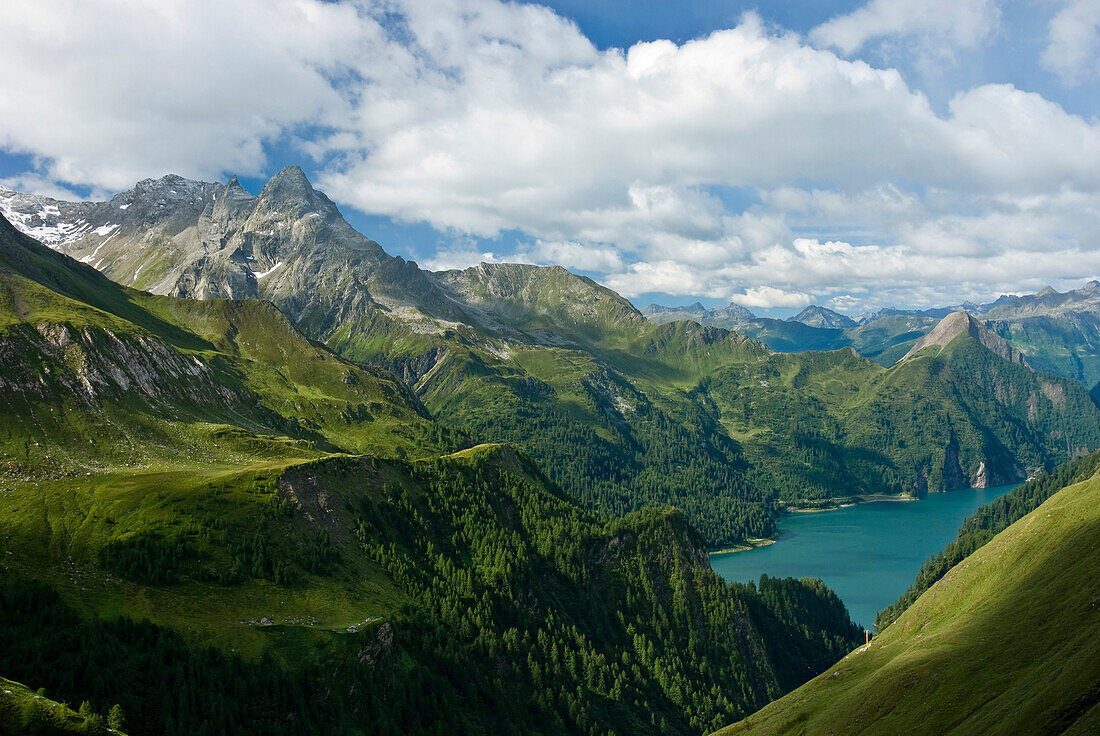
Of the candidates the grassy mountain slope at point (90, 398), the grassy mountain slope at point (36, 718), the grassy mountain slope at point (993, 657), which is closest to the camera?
the grassy mountain slope at point (36, 718)

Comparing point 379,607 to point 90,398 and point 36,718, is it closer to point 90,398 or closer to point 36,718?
point 36,718

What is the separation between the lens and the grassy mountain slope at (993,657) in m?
65.4

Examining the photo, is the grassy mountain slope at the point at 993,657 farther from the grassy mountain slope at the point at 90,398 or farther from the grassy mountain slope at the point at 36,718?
the grassy mountain slope at the point at 90,398

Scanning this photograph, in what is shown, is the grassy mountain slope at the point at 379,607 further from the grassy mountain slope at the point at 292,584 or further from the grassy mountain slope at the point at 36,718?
the grassy mountain slope at the point at 36,718

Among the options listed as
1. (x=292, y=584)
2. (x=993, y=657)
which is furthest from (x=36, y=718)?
(x=993, y=657)

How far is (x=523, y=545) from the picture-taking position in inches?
6821

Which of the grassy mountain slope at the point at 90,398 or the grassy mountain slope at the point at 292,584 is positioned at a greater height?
the grassy mountain slope at the point at 90,398

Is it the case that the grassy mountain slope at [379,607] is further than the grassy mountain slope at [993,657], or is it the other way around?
the grassy mountain slope at [379,607]

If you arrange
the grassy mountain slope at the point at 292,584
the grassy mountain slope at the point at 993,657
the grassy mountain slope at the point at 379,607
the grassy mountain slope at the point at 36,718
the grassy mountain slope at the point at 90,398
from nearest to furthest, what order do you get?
1. the grassy mountain slope at the point at 36,718
2. the grassy mountain slope at the point at 993,657
3. the grassy mountain slope at the point at 292,584
4. the grassy mountain slope at the point at 379,607
5. the grassy mountain slope at the point at 90,398

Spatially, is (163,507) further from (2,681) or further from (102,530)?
(2,681)

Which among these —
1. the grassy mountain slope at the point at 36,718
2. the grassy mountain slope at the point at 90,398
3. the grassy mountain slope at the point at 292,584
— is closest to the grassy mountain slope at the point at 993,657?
the grassy mountain slope at the point at 292,584

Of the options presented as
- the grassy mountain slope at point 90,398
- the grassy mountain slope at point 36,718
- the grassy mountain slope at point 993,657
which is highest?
the grassy mountain slope at point 90,398

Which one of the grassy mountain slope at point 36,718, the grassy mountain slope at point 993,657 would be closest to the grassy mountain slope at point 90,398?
the grassy mountain slope at point 36,718

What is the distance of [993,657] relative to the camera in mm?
85562
